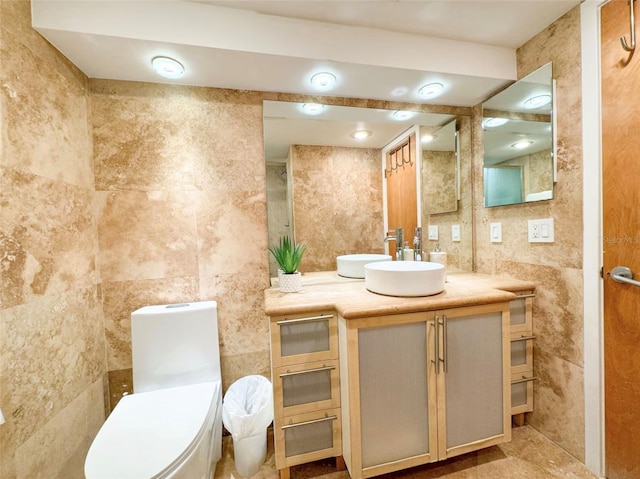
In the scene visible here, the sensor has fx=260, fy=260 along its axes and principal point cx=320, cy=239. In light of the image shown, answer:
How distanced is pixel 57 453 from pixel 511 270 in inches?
91.1

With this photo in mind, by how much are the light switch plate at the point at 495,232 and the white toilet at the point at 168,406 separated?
1.69 m

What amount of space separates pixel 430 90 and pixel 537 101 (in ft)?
1.74

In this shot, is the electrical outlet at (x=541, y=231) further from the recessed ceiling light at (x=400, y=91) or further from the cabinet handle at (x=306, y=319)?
the cabinet handle at (x=306, y=319)

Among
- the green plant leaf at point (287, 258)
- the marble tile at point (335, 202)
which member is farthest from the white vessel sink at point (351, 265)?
the green plant leaf at point (287, 258)

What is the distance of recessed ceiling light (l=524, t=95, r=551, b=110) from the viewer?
4.23 ft

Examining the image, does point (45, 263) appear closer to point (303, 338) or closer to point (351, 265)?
point (303, 338)

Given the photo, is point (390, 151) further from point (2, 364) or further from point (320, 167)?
point (2, 364)

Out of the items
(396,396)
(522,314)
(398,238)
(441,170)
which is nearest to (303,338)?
(396,396)

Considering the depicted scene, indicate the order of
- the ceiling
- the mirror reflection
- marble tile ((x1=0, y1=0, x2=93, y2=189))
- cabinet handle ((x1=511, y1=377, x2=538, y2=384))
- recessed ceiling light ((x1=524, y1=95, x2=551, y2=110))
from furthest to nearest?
the mirror reflection < cabinet handle ((x1=511, y1=377, x2=538, y2=384)) < recessed ceiling light ((x1=524, y1=95, x2=551, y2=110)) < the ceiling < marble tile ((x1=0, y1=0, x2=93, y2=189))

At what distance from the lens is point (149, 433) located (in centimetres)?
92

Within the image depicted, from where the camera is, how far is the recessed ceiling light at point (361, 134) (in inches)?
64.8

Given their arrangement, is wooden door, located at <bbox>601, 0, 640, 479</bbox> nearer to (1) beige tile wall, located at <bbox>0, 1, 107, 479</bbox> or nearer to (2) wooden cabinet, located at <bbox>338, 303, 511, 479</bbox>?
(2) wooden cabinet, located at <bbox>338, 303, 511, 479</bbox>

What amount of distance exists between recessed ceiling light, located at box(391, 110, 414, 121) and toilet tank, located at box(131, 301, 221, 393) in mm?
1556

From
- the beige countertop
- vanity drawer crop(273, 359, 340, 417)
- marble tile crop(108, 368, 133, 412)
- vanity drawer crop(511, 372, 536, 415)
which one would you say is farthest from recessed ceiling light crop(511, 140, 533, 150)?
marble tile crop(108, 368, 133, 412)
